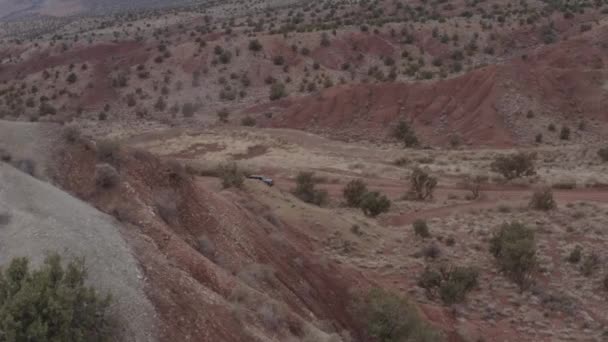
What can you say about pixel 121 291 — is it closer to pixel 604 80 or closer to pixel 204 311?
pixel 204 311

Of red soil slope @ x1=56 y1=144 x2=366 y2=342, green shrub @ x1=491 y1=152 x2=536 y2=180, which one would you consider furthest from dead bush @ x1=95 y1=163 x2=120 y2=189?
green shrub @ x1=491 y1=152 x2=536 y2=180

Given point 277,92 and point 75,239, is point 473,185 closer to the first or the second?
point 75,239

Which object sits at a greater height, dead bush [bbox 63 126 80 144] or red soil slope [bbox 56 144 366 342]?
dead bush [bbox 63 126 80 144]

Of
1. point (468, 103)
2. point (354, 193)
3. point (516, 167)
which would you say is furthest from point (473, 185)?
point (468, 103)

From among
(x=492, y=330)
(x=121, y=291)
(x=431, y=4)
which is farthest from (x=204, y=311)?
(x=431, y=4)

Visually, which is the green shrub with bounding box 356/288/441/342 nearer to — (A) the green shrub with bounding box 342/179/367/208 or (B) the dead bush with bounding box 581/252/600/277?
(B) the dead bush with bounding box 581/252/600/277

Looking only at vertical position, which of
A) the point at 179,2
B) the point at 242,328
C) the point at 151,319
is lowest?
the point at 179,2

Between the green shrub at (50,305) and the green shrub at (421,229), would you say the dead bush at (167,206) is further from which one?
the green shrub at (421,229)
